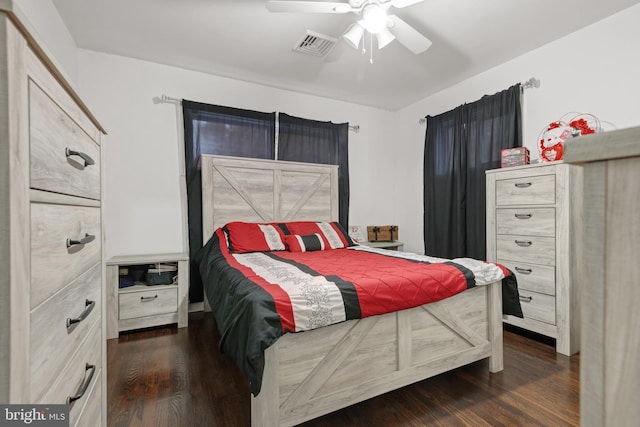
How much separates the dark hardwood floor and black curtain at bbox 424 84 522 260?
1419 millimetres

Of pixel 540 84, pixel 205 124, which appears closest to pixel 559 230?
pixel 540 84

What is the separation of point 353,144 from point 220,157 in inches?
74.5

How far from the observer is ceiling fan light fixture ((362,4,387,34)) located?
1941mm

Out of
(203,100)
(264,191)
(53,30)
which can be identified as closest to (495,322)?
(264,191)

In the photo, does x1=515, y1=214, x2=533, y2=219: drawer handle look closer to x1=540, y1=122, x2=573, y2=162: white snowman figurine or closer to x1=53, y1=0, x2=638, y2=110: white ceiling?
x1=540, y1=122, x2=573, y2=162: white snowman figurine

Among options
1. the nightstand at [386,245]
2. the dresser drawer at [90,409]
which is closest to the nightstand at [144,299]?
the dresser drawer at [90,409]

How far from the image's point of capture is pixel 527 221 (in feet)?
8.46

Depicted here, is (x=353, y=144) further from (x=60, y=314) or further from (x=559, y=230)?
(x=60, y=314)

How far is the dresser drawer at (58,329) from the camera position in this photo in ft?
2.02

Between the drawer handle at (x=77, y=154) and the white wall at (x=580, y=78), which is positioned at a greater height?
the white wall at (x=580, y=78)

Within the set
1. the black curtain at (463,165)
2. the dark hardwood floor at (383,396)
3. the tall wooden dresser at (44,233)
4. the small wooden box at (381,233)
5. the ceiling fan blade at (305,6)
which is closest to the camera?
the tall wooden dresser at (44,233)

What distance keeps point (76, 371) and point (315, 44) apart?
111 inches

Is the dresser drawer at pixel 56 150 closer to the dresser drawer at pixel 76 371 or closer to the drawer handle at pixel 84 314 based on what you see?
the drawer handle at pixel 84 314

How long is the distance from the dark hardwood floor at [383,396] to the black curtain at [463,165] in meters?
1.42
